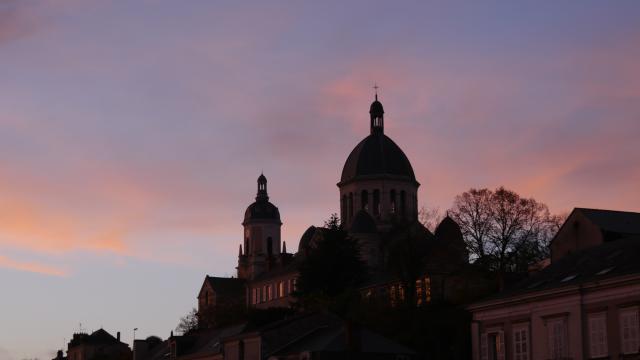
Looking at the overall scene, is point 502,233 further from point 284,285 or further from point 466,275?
point 284,285

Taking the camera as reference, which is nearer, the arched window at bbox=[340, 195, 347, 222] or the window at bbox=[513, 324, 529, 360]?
the window at bbox=[513, 324, 529, 360]

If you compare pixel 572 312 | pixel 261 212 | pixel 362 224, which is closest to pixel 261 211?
pixel 261 212

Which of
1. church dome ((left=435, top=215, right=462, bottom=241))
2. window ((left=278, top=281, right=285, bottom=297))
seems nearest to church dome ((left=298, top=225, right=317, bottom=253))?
window ((left=278, top=281, right=285, bottom=297))

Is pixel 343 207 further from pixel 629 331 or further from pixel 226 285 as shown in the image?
pixel 629 331

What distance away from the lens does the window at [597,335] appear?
46281mm

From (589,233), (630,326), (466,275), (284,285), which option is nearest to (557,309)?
(630,326)

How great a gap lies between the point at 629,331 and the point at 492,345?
8881 mm

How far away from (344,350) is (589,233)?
21396 millimetres

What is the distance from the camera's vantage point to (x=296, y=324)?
66.6 m

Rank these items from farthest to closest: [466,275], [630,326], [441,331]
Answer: [466,275]
[441,331]
[630,326]

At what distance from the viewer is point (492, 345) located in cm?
5284

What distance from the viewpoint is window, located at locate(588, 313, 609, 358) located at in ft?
152

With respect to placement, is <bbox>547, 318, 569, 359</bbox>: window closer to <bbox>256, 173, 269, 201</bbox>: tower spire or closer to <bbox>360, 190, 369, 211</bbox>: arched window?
<bbox>360, 190, 369, 211</bbox>: arched window

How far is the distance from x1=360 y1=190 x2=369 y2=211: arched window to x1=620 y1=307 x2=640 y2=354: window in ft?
305
